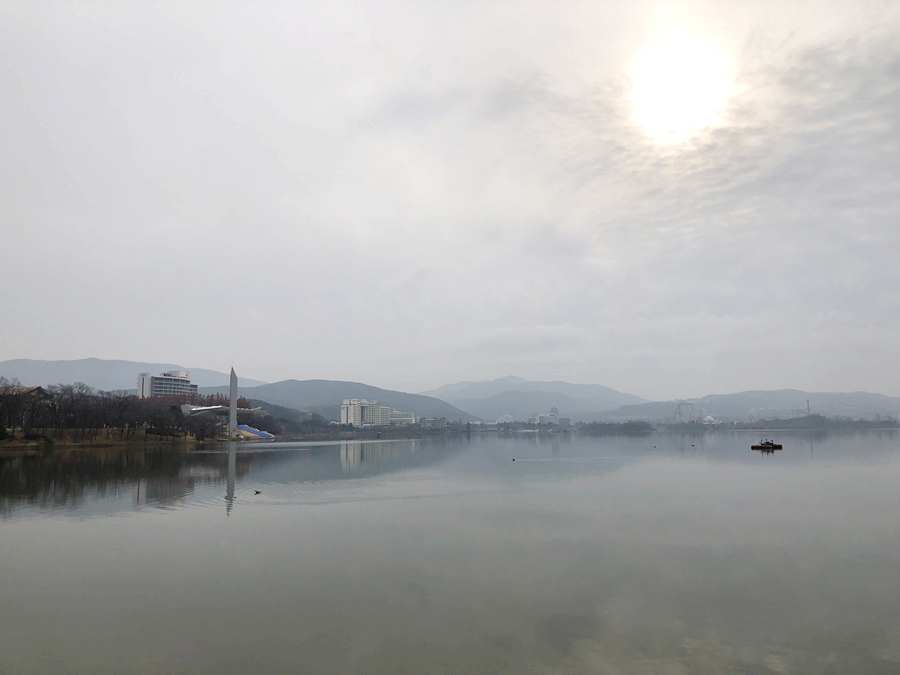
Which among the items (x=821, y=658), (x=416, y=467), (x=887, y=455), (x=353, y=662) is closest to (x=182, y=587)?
(x=353, y=662)

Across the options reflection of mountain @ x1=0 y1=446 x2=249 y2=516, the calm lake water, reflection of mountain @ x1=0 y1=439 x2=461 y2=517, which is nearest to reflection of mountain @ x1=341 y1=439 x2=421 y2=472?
reflection of mountain @ x1=0 y1=439 x2=461 y2=517

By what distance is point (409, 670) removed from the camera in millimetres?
9227

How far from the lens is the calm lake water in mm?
9852

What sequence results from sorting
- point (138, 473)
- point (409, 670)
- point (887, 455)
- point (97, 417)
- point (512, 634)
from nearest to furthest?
point (409, 670)
point (512, 634)
point (138, 473)
point (887, 455)
point (97, 417)

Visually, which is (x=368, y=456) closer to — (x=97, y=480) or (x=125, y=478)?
(x=125, y=478)

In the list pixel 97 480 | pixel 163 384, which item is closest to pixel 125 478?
pixel 97 480

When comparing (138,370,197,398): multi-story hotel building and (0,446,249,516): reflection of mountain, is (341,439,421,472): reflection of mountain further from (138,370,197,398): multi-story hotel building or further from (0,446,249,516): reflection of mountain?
(138,370,197,398): multi-story hotel building

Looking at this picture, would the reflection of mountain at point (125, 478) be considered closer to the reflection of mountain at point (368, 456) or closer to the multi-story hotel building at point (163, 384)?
the reflection of mountain at point (368, 456)

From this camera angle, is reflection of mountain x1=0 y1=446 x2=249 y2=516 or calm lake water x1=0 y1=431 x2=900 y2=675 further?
reflection of mountain x1=0 y1=446 x2=249 y2=516

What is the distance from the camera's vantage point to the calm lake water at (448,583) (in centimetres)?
985

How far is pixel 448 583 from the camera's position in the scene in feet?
45.4

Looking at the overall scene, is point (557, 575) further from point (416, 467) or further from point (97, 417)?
point (97, 417)

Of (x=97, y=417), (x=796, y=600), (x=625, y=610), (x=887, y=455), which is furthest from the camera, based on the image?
(x=97, y=417)

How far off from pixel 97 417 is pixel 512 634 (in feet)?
264
